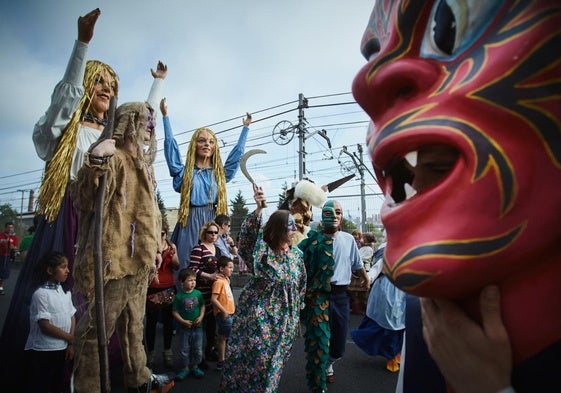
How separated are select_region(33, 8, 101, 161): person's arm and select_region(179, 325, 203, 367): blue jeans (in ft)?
6.89

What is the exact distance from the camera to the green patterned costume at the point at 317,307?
2.89m

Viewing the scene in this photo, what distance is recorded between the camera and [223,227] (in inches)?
172

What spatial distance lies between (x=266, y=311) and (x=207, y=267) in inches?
57.0

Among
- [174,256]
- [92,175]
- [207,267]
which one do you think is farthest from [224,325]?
[92,175]

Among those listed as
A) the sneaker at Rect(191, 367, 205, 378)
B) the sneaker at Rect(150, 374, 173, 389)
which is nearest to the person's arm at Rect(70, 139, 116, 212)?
the sneaker at Rect(150, 374, 173, 389)

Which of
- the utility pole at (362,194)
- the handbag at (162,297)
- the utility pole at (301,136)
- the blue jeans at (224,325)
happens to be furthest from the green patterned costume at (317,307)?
the utility pole at (362,194)

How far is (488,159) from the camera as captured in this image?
502mm

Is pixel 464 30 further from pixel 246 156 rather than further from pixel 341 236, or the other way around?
pixel 341 236

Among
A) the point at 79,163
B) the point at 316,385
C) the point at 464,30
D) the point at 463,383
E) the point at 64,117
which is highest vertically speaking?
the point at 64,117

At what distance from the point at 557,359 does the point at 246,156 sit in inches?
75.5

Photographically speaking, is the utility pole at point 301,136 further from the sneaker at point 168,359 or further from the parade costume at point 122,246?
the parade costume at point 122,246

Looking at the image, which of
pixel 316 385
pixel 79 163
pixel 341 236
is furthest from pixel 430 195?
pixel 341 236

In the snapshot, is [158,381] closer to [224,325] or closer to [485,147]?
[224,325]

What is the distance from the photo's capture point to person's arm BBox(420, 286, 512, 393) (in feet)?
1.79
